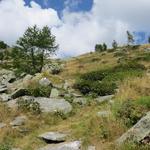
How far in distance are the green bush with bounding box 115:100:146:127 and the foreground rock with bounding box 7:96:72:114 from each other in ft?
13.5

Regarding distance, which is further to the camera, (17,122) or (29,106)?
(29,106)

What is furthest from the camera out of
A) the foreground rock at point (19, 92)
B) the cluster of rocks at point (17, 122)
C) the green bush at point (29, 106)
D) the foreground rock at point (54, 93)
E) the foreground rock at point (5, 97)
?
the foreground rock at point (19, 92)

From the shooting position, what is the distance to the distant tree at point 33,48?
46688 millimetres

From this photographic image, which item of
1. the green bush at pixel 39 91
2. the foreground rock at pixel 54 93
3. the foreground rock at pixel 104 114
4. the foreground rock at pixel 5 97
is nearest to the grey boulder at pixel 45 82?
the green bush at pixel 39 91

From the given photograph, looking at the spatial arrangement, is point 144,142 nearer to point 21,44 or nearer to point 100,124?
point 100,124

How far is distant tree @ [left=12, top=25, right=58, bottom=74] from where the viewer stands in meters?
46.7

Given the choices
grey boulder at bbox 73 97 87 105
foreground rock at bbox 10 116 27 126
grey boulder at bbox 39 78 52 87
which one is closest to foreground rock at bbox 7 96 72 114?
grey boulder at bbox 73 97 87 105

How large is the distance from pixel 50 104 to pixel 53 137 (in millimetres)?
4339

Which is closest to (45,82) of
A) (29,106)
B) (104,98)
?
(29,106)

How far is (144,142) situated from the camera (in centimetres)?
1241

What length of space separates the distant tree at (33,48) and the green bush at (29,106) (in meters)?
25.9

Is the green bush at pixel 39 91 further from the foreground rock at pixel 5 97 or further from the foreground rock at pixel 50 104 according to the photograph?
the foreground rock at pixel 5 97

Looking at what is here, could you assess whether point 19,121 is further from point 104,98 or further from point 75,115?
point 104,98

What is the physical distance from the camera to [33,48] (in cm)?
4859
